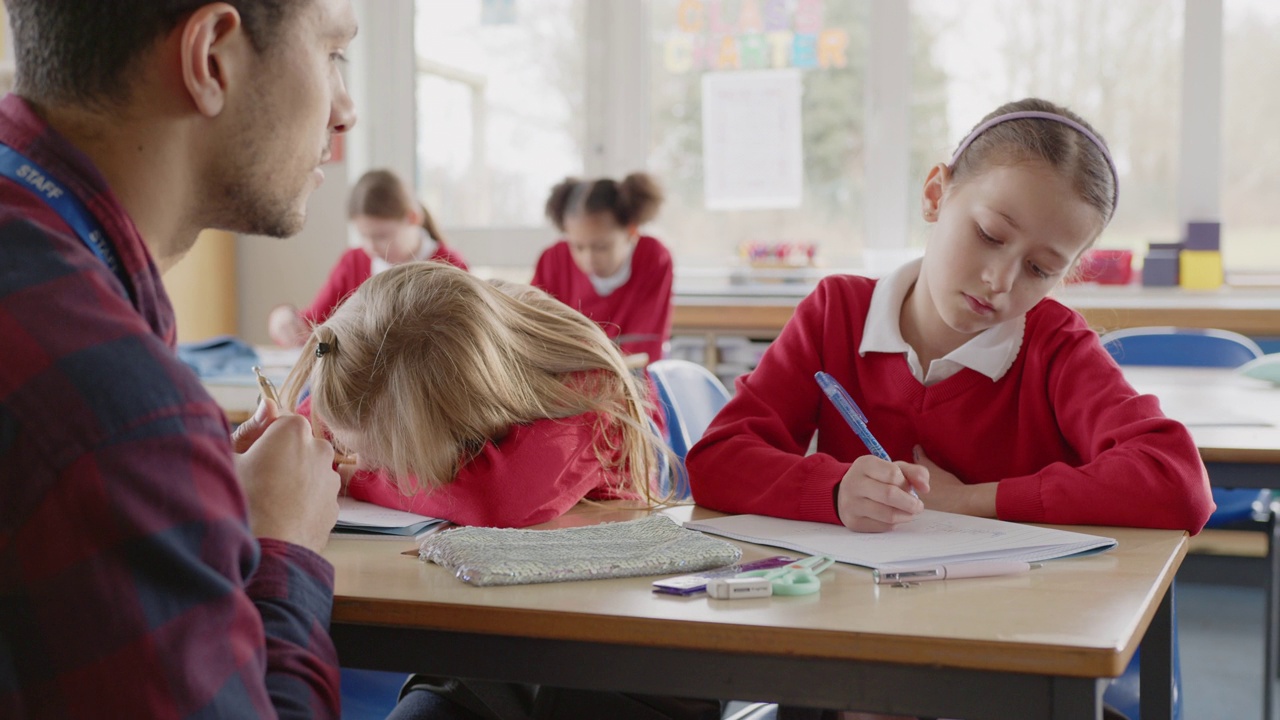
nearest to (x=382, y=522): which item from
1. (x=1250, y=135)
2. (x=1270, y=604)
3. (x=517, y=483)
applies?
(x=517, y=483)

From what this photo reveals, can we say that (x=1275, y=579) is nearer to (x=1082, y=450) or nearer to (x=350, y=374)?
(x=1082, y=450)

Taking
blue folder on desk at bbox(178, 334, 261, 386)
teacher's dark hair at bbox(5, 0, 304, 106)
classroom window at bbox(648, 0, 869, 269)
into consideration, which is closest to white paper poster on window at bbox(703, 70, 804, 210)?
classroom window at bbox(648, 0, 869, 269)

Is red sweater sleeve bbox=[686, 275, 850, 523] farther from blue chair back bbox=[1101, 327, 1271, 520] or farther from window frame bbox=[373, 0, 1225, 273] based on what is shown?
window frame bbox=[373, 0, 1225, 273]

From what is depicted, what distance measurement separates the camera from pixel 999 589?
91cm

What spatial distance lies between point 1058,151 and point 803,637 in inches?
31.2

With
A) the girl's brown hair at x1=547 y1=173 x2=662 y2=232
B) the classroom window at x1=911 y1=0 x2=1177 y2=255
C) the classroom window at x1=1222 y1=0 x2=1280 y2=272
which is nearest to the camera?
the girl's brown hair at x1=547 y1=173 x2=662 y2=232

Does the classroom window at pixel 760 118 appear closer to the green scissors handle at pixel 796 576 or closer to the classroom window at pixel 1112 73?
the classroom window at pixel 1112 73

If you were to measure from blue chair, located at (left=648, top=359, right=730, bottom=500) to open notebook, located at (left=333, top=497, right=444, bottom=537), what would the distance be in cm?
46

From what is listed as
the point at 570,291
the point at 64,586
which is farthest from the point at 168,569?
the point at 570,291

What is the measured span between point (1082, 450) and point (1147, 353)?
181 cm

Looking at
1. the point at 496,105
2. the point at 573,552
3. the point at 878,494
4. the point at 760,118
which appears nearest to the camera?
the point at 573,552

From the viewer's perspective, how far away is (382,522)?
3.89 ft

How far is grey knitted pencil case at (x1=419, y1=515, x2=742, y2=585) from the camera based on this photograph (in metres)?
0.95

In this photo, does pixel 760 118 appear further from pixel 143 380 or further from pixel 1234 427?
pixel 143 380
